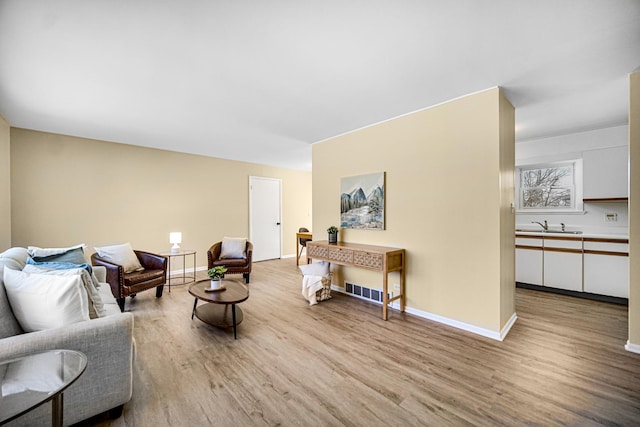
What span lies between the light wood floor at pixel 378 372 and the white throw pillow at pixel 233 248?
5.38 ft

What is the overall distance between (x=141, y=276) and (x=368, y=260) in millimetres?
2970

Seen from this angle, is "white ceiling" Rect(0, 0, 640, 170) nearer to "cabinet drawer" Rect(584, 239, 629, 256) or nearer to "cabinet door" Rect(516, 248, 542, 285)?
"cabinet drawer" Rect(584, 239, 629, 256)

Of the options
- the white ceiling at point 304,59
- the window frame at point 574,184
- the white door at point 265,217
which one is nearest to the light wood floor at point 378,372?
the window frame at point 574,184

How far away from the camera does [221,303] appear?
2518mm

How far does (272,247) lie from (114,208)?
3.37 m

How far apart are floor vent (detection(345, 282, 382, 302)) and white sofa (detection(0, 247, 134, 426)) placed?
9.15 feet

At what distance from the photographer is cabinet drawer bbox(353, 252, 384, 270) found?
3078mm

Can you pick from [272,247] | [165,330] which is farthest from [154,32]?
[272,247]

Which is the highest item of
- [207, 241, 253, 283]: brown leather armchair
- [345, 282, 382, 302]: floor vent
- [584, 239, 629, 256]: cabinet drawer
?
[584, 239, 629, 256]: cabinet drawer

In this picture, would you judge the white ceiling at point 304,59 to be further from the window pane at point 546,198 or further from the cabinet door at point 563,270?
the cabinet door at point 563,270

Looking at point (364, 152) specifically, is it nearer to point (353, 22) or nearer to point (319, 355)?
point (353, 22)

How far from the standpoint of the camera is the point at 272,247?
6.75 meters

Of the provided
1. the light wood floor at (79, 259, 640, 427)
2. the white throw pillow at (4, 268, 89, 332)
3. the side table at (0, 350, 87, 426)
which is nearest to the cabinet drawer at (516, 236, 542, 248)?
the light wood floor at (79, 259, 640, 427)

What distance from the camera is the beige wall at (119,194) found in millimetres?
3828
